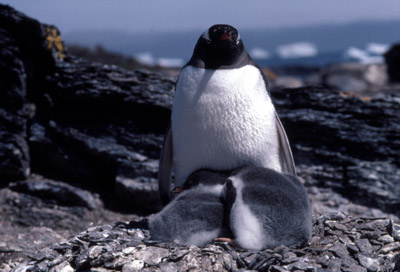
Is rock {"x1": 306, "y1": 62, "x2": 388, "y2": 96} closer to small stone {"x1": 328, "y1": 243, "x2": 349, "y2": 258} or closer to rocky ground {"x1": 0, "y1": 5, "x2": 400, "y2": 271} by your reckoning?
rocky ground {"x1": 0, "y1": 5, "x2": 400, "y2": 271}

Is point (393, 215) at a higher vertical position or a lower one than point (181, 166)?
lower

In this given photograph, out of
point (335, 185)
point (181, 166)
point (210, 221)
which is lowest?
point (335, 185)

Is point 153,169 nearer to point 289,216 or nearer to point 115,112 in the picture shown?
point 115,112

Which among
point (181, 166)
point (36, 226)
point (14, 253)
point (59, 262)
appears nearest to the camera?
point (59, 262)

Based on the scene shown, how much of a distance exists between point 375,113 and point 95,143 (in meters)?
3.06

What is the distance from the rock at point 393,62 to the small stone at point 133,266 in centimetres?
2074

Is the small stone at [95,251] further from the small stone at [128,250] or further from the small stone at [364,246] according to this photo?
the small stone at [364,246]

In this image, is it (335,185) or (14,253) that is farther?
(335,185)

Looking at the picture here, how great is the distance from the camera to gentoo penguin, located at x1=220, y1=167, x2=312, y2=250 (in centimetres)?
254

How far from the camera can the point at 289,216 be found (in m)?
2.58

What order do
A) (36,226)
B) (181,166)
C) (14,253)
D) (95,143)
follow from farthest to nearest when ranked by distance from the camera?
(95,143) < (36,226) < (14,253) < (181,166)

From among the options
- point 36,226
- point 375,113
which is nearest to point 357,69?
point 375,113

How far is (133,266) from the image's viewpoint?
93.6 inches

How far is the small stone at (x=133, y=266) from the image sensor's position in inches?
93.3
